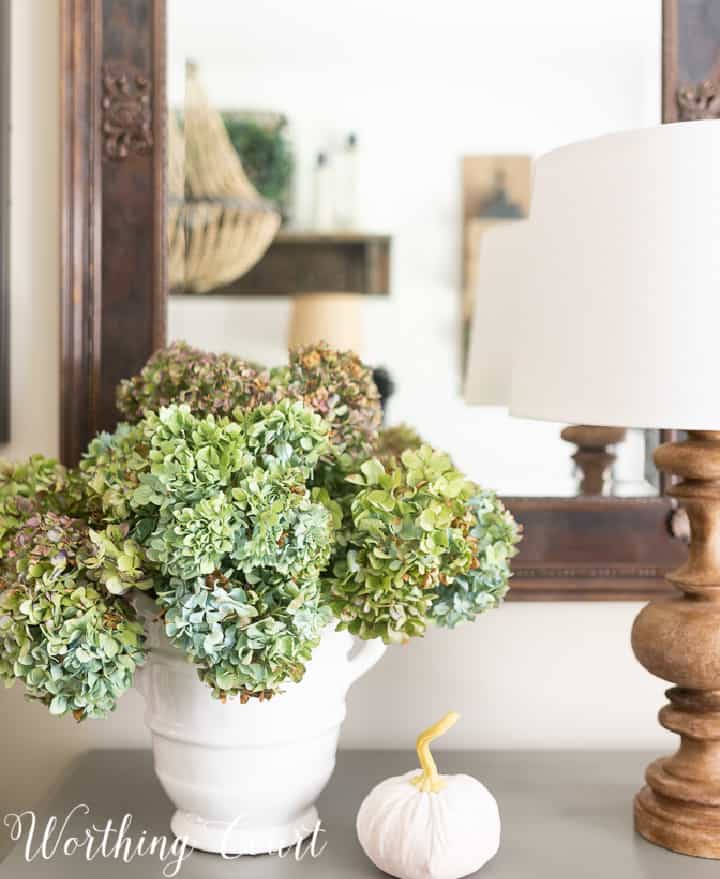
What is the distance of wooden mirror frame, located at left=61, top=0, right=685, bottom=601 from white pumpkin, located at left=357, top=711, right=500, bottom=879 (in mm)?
376

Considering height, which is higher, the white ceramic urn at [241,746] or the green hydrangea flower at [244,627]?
the green hydrangea flower at [244,627]

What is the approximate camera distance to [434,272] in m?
1.19

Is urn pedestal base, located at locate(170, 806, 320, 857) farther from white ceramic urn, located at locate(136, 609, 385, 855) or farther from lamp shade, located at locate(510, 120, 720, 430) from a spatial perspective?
lamp shade, located at locate(510, 120, 720, 430)

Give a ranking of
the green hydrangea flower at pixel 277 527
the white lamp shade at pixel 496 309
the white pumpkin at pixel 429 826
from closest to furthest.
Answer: the green hydrangea flower at pixel 277 527 → the white pumpkin at pixel 429 826 → the white lamp shade at pixel 496 309

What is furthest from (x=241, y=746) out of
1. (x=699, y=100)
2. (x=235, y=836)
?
(x=699, y=100)

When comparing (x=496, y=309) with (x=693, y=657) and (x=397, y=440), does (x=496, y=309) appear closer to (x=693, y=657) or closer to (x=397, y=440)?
(x=397, y=440)

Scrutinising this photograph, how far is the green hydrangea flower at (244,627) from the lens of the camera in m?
0.73

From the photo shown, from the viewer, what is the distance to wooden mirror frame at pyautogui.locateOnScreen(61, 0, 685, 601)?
3.84 feet

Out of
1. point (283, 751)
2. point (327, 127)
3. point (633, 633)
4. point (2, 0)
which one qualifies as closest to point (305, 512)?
point (283, 751)

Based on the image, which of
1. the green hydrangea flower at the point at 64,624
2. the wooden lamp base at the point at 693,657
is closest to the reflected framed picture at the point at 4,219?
the green hydrangea flower at the point at 64,624

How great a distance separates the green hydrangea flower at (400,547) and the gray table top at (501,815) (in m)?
0.26

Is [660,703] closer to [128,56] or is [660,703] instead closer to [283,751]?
[283,751]

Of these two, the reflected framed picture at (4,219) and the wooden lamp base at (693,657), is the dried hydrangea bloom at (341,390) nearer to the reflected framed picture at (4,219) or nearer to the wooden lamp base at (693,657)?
the wooden lamp base at (693,657)

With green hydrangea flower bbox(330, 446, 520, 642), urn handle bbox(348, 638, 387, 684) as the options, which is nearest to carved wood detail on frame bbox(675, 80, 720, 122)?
green hydrangea flower bbox(330, 446, 520, 642)
